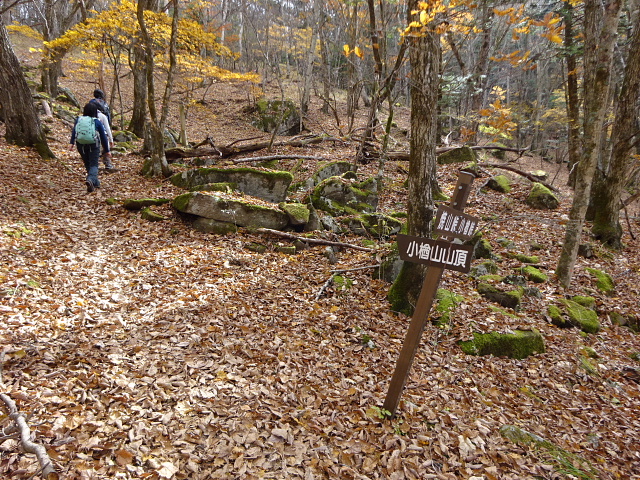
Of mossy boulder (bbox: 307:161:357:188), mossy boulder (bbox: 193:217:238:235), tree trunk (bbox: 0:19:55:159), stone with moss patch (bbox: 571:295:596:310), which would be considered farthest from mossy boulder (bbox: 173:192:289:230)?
stone with moss patch (bbox: 571:295:596:310)

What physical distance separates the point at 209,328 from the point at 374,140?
→ 13.0 meters

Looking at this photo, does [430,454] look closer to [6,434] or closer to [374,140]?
[6,434]

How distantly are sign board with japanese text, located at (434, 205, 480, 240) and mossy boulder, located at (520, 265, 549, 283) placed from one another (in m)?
5.03

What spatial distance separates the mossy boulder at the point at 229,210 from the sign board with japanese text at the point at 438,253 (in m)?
4.84

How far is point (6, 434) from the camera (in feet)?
8.98

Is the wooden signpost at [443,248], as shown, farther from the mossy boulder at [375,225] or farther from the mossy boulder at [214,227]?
the mossy boulder at [214,227]

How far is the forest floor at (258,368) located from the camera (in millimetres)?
3133

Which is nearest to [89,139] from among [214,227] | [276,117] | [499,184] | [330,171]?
[214,227]

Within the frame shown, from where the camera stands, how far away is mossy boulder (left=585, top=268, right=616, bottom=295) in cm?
719

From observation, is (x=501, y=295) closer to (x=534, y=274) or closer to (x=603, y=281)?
(x=534, y=274)

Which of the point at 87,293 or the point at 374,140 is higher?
the point at 374,140

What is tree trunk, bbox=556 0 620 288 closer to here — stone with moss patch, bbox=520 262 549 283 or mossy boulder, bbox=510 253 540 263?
stone with moss patch, bbox=520 262 549 283

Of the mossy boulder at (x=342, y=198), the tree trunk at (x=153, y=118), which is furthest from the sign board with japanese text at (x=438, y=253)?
the tree trunk at (x=153, y=118)

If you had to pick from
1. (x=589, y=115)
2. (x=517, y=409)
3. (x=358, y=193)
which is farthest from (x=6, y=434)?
(x=589, y=115)
